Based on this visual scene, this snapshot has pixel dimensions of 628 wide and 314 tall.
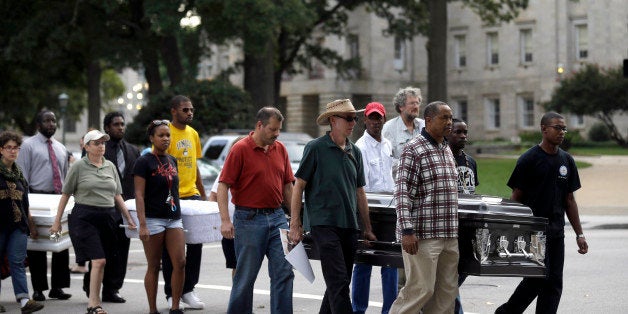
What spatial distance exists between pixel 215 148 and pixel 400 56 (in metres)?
48.7

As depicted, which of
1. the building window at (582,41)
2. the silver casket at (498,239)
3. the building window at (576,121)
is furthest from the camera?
the building window at (582,41)

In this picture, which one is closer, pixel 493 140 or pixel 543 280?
pixel 543 280

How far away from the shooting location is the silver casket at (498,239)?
333 inches

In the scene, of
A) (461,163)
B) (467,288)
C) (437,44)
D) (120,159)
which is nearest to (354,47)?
(437,44)

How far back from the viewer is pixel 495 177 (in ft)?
114

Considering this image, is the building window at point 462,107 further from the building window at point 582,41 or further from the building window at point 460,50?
the building window at point 582,41

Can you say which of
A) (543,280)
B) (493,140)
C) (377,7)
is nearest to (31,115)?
(377,7)

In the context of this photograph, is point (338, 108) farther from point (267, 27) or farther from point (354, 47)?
point (354, 47)

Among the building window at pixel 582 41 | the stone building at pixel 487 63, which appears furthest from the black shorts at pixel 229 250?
the building window at pixel 582 41

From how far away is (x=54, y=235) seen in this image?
11.7 m

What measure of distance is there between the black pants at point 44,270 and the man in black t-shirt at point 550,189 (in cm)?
560

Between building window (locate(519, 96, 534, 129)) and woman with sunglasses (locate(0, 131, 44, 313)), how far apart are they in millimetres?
61512

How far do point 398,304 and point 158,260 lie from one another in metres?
3.00

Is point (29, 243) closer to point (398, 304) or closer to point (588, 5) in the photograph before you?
point (398, 304)
